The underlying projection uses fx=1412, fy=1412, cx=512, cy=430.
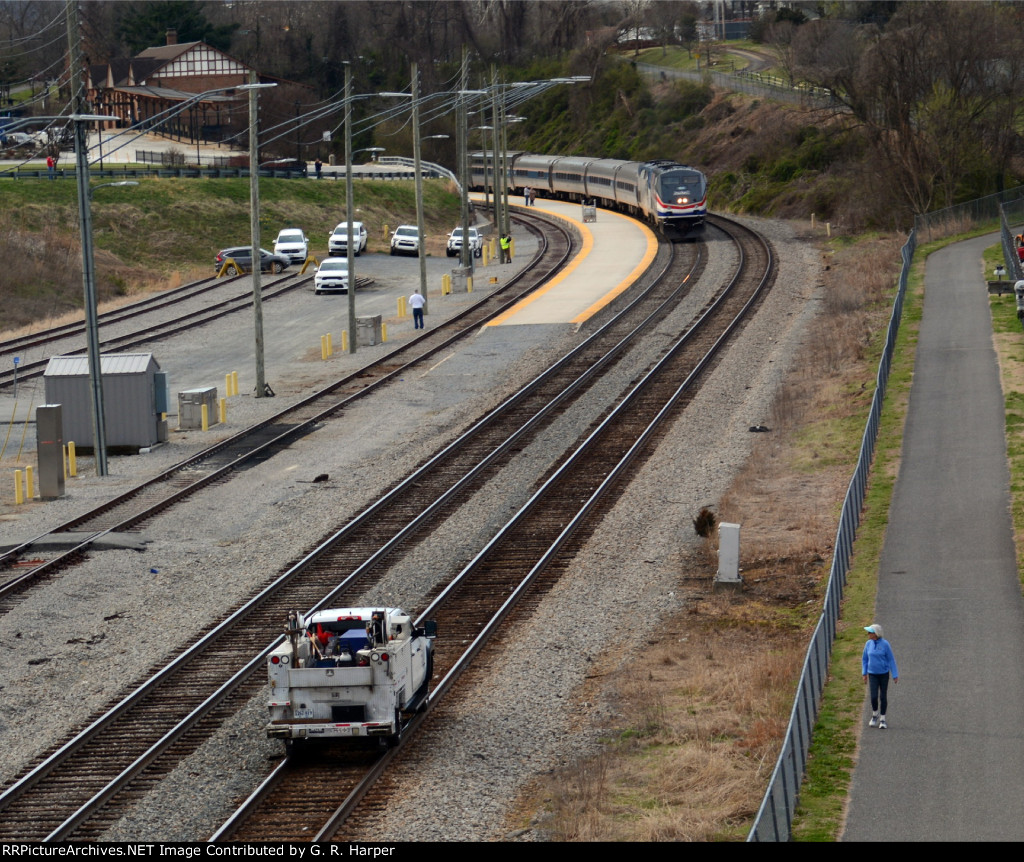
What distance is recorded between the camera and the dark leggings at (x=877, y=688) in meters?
14.9

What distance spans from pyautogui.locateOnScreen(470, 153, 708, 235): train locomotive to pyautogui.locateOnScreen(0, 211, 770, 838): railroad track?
46.8 m

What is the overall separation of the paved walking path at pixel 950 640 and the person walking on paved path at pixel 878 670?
0.19 meters

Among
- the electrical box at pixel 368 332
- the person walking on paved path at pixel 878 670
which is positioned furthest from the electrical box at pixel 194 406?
the person walking on paved path at pixel 878 670

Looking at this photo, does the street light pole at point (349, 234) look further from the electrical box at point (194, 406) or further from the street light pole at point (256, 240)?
the electrical box at point (194, 406)

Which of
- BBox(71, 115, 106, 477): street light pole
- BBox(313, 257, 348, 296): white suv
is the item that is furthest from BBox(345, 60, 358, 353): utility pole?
BBox(71, 115, 106, 477): street light pole

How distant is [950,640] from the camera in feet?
57.2

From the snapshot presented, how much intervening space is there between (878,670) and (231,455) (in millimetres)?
20722

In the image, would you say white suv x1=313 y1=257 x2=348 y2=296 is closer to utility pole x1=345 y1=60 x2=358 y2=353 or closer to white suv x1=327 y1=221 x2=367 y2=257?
white suv x1=327 y1=221 x2=367 y2=257

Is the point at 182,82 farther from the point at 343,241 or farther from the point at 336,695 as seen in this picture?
the point at 336,695

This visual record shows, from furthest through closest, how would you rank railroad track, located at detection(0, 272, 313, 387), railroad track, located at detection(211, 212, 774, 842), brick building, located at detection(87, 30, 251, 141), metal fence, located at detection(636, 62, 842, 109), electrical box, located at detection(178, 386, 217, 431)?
brick building, located at detection(87, 30, 251, 141)
metal fence, located at detection(636, 62, 842, 109)
railroad track, located at detection(0, 272, 313, 387)
electrical box, located at detection(178, 386, 217, 431)
railroad track, located at detection(211, 212, 774, 842)

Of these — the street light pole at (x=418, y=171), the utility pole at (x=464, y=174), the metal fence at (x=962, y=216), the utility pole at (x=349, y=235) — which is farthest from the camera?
the metal fence at (x=962, y=216)

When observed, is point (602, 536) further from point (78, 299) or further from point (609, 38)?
point (609, 38)

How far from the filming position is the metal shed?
33188 millimetres

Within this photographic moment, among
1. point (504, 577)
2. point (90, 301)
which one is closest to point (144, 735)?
point (504, 577)
